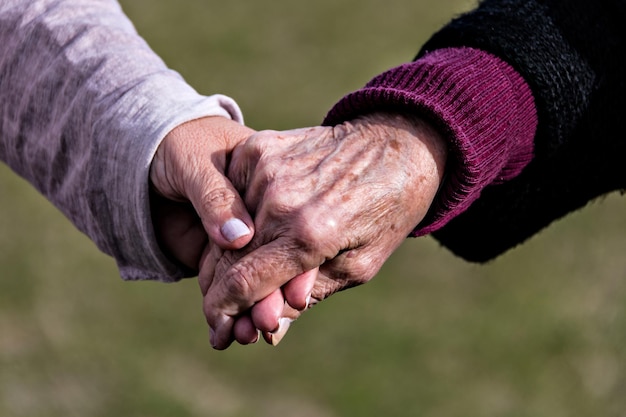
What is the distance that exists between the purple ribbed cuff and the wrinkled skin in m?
0.19

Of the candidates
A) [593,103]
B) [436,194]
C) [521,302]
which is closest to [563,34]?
[593,103]

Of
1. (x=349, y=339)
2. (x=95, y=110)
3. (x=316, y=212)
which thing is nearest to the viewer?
(x=316, y=212)

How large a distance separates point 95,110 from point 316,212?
17.5 inches

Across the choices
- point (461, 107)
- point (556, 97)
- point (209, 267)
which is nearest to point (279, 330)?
point (209, 267)

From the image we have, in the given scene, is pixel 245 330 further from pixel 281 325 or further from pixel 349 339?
pixel 349 339

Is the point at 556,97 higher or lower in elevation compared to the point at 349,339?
higher

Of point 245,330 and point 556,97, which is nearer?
point 245,330

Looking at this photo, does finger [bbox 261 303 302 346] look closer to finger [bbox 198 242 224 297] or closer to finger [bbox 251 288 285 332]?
finger [bbox 251 288 285 332]

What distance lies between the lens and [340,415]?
302 cm

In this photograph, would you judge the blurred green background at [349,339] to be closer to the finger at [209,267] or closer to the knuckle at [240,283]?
the finger at [209,267]

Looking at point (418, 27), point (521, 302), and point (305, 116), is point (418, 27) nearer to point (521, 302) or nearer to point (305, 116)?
point (305, 116)

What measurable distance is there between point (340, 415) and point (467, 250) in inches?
59.4

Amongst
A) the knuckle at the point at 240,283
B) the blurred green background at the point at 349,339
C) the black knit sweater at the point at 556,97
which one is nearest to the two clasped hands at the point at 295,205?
the knuckle at the point at 240,283

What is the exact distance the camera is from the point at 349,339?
3.25 meters
